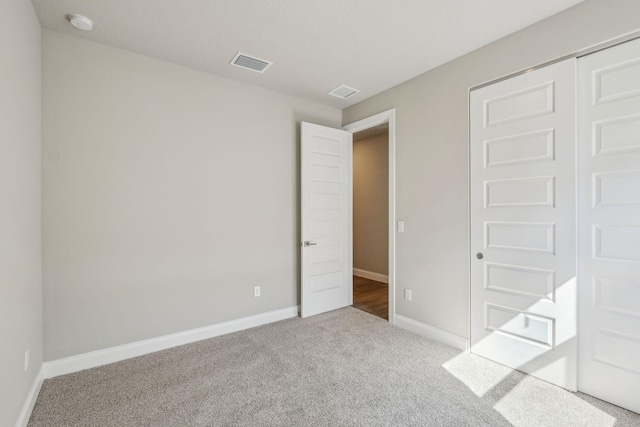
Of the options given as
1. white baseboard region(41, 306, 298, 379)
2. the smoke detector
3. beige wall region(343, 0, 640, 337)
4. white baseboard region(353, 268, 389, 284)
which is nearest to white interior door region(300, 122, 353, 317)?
white baseboard region(41, 306, 298, 379)

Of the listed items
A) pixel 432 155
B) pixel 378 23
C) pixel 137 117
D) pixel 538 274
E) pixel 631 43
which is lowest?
pixel 538 274

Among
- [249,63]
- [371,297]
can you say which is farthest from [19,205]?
[371,297]

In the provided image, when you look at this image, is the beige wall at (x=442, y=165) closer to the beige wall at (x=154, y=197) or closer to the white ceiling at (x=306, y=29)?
the white ceiling at (x=306, y=29)

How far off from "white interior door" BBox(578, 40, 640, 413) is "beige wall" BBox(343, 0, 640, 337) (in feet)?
1.27

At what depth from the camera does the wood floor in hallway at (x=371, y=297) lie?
3.90 meters

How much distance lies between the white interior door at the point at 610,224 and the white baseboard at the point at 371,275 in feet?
11.4

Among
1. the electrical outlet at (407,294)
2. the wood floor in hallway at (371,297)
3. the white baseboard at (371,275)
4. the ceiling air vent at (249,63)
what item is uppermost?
the ceiling air vent at (249,63)

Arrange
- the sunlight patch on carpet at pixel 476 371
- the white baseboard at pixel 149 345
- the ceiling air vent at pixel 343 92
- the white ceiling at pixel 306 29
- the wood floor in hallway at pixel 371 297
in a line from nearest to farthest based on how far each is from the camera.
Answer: the white ceiling at pixel 306 29 → the sunlight patch on carpet at pixel 476 371 → the white baseboard at pixel 149 345 → the ceiling air vent at pixel 343 92 → the wood floor in hallway at pixel 371 297

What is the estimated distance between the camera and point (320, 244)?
3775 millimetres

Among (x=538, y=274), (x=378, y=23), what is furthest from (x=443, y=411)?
(x=378, y=23)

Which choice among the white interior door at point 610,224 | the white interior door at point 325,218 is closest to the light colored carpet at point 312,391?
the white interior door at point 610,224

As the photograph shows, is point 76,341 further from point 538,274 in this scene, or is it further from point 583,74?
point 583,74

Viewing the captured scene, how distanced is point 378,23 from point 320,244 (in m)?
2.47

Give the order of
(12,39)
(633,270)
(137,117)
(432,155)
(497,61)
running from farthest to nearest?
(432,155)
(137,117)
(497,61)
(633,270)
(12,39)
